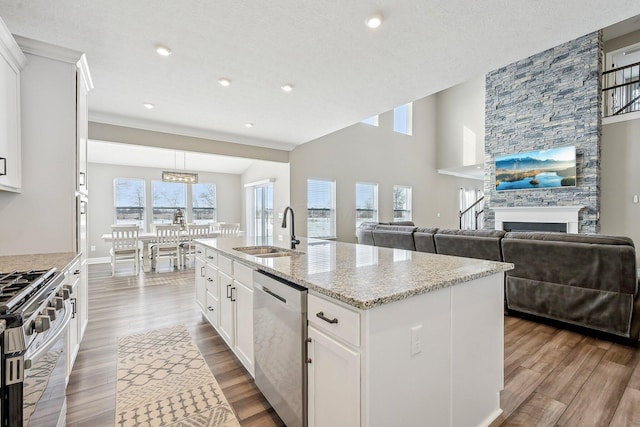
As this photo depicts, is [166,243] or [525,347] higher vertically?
[166,243]

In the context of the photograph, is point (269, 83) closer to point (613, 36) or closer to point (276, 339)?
point (276, 339)

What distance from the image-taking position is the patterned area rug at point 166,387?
1688 millimetres

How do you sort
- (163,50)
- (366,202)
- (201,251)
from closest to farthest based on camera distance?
(163,50) < (201,251) < (366,202)

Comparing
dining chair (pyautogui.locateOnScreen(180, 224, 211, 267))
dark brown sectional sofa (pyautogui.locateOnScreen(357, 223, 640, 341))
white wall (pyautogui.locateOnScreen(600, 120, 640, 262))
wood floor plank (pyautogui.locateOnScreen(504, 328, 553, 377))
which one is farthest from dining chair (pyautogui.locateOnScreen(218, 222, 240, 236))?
white wall (pyautogui.locateOnScreen(600, 120, 640, 262))

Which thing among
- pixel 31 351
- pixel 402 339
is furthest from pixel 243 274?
pixel 402 339

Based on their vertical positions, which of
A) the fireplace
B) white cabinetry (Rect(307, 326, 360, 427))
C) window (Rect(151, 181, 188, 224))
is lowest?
white cabinetry (Rect(307, 326, 360, 427))

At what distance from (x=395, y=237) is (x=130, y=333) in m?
3.43

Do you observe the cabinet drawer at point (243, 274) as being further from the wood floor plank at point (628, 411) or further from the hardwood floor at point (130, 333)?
the wood floor plank at point (628, 411)

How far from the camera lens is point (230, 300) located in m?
2.26

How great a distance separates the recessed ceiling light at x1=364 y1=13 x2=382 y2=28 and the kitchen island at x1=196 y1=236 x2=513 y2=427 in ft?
5.82

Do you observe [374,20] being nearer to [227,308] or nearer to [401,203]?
[227,308]

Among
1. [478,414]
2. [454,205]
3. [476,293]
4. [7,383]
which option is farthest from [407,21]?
[454,205]

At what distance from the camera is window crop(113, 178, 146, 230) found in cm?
714

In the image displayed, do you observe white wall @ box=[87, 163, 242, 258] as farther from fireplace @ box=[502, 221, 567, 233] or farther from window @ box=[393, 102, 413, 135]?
fireplace @ box=[502, 221, 567, 233]
